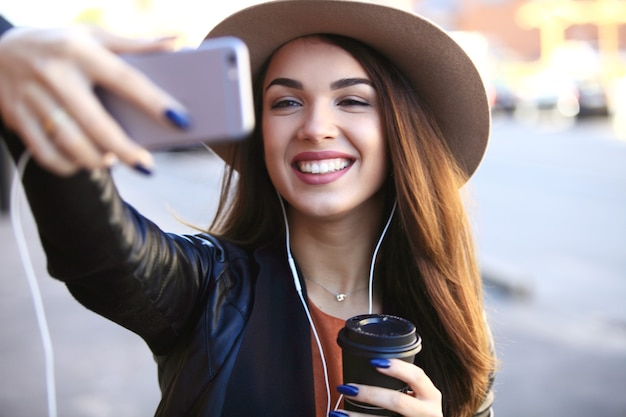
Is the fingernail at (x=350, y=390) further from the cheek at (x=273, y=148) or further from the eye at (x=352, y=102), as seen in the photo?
the eye at (x=352, y=102)

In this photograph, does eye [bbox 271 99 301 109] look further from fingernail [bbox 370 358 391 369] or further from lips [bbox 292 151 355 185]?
fingernail [bbox 370 358 391 369]

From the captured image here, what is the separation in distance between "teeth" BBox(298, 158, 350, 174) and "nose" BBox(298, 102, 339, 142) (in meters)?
0.06

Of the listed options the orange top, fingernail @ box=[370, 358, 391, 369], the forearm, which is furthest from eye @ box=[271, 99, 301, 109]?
the forearm

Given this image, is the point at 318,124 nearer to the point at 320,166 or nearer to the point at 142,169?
the point at 320,166

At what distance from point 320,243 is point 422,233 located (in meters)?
0.31

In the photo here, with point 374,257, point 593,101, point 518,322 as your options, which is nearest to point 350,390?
point 374,257

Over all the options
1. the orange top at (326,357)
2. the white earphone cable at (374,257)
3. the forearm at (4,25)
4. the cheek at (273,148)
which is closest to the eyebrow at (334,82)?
the cheek at (273,148)

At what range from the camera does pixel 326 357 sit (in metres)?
1.86

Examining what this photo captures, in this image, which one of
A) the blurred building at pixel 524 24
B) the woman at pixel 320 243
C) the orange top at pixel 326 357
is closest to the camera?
the woman at pixel 320 243

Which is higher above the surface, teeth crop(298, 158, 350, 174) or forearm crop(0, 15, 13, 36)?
forearm crop(0, 15, 13, 36)

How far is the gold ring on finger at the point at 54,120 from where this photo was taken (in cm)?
88

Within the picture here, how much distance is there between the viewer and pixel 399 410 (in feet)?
4.66

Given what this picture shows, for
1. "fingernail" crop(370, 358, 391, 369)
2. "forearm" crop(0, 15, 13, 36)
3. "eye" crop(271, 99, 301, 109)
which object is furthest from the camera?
"eye" crop(271, 99, 301, 109)

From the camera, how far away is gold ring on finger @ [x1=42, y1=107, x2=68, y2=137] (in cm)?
88
